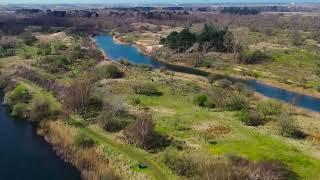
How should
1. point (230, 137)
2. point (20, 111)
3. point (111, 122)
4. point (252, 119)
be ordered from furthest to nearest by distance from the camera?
point (20, 111)
point (252, 119)
point (111, 122)
point (230, 137)

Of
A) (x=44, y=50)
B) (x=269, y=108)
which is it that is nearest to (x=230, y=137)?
(x=269, y=108)

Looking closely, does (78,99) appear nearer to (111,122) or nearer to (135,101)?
(111,122)

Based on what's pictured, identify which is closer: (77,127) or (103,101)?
(77,127)

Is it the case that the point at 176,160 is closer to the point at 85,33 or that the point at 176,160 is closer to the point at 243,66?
the point at 243,66

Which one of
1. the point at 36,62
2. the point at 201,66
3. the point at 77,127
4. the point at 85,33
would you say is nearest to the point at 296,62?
the point at 201,66

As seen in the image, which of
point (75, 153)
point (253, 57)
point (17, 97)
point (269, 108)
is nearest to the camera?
point (75, 153)

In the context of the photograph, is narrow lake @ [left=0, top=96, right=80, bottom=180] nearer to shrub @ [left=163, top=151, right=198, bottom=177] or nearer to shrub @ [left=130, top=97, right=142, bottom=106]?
shrub @ [left=163, top=151, right=198, bottom=177]

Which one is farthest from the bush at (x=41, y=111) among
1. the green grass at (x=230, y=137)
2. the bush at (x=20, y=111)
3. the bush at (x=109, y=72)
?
the bush at (x=109, y=72)
